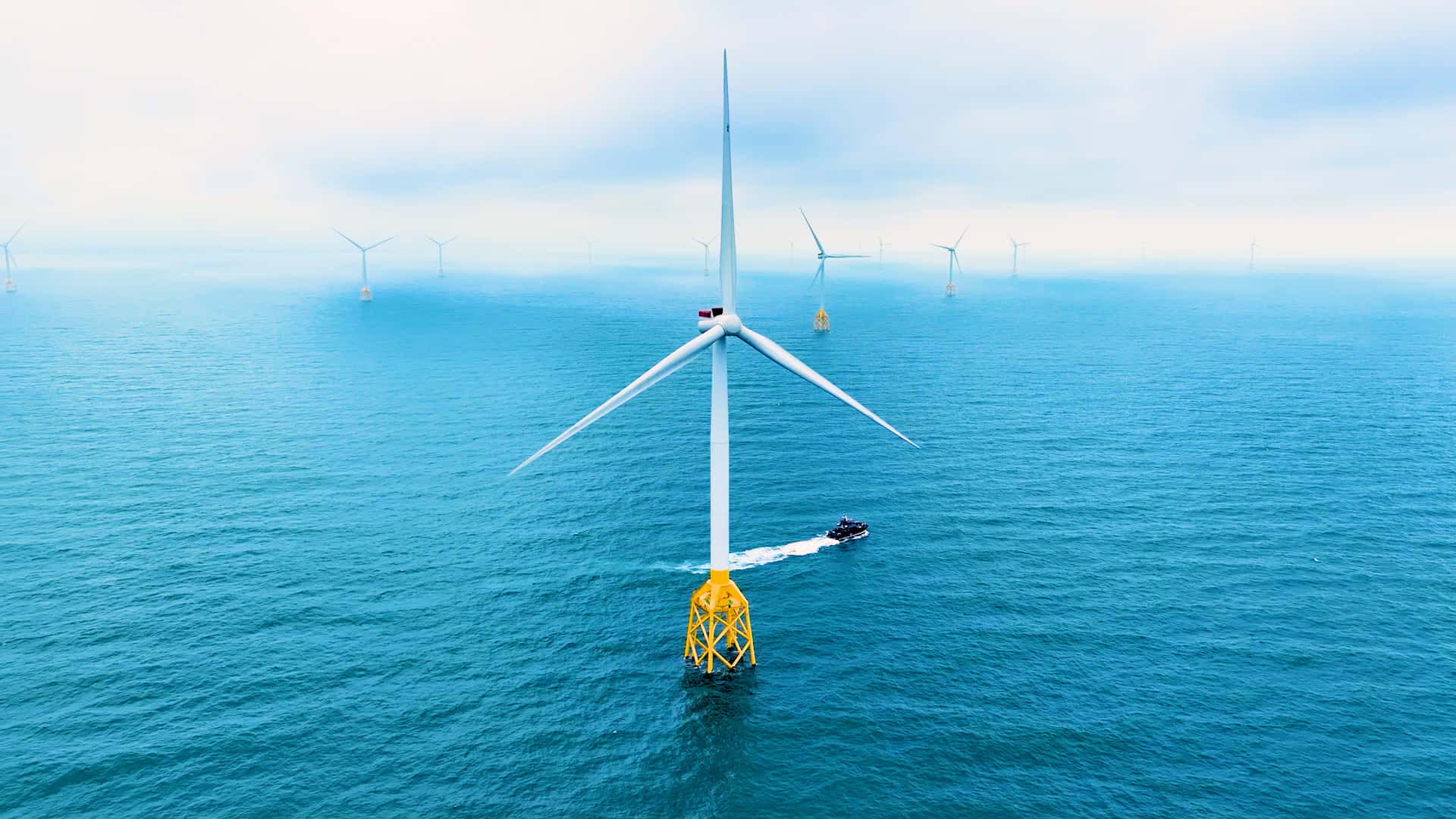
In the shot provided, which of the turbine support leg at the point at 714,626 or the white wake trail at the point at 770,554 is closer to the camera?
the turbine support leg at the point at 714,626

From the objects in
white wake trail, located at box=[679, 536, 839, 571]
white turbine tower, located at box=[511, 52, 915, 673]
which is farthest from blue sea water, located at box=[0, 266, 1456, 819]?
white turbine tower, located at box=[511, 52, 915, 673]

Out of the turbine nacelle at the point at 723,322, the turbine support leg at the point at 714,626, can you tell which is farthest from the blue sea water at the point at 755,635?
the turbine nacelle at the point at 723,322

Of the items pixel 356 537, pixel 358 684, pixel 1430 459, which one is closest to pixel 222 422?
pixel 356 537

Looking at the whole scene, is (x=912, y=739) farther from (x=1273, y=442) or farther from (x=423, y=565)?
(x=1273, y=442)

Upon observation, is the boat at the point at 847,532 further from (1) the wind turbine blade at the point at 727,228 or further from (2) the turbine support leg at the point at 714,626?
(1) the wind turbine blade at the point at 727,228

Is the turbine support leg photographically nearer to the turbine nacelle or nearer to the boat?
the turbine nacelle

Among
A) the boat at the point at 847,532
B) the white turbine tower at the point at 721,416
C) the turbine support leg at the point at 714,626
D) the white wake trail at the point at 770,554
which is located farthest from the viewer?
the boat at the point at 847,532
